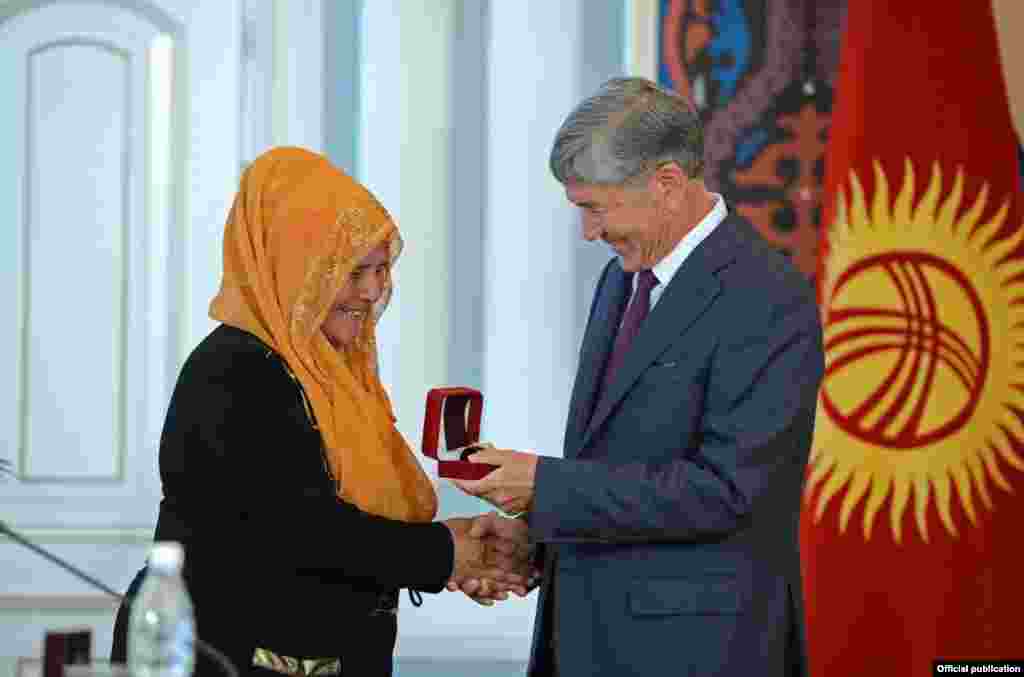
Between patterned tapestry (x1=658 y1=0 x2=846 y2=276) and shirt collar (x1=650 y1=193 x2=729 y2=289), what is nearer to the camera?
shirt collar (x1=650 y1=193 x2=729 y2=289)

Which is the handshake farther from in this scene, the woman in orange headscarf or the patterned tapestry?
the patterned tapestry

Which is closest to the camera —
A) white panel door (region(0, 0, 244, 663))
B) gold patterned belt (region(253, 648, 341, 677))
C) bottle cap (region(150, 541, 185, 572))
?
bottle cap (region(150, 541, 185, 572))

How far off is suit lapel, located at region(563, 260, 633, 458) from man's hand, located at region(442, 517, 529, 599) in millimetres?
228

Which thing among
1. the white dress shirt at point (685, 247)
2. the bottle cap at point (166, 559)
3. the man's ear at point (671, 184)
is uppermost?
the man's ear at point (671, 184)

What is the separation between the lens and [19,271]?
379 cm

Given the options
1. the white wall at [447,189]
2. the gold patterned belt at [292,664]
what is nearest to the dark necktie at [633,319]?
the gold patterned belt at [292,664]

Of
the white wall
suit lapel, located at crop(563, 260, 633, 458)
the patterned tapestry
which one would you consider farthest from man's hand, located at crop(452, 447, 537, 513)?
the patterned tapestry

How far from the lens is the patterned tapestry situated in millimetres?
3654

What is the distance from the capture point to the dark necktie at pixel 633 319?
8.02 ft

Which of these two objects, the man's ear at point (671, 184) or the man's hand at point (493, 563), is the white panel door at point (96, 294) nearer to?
the man's hand at point (493, 563)

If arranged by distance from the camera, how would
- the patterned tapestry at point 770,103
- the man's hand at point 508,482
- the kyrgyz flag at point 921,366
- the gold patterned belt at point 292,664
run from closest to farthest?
the gold patterned belt at point 292,664 < the man's hand at point 508,482 < the kyrgyz flag at point 921,366 < the patterned tapestry at point 770,103

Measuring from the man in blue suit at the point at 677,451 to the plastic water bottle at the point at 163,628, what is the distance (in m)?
0.83

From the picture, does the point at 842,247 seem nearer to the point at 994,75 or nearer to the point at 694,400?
the point at 994,75

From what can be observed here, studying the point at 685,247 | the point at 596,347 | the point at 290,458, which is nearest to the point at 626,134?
the point at 685,247
